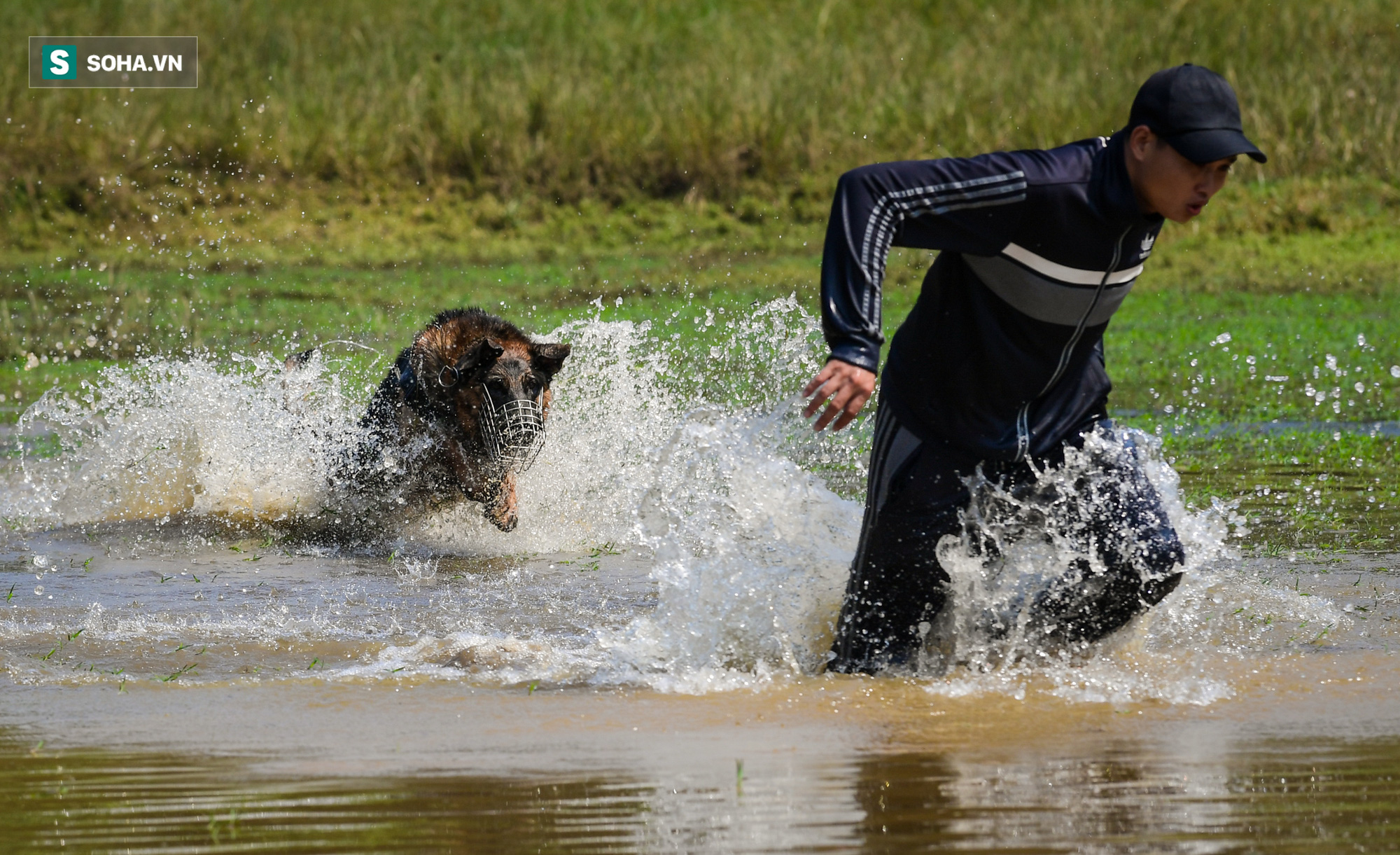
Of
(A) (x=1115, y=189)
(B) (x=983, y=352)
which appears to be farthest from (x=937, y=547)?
(A) (x=1115, y=189)

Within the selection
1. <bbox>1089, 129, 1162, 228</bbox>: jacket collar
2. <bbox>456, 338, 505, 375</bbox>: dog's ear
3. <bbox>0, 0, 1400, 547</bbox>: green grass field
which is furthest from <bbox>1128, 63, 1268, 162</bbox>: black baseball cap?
<bbox>0, 0, 1400, 547</bbox>: green grass field

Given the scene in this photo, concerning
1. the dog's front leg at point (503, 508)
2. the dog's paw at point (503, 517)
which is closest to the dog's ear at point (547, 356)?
the dog's front leg at point (503, 508)

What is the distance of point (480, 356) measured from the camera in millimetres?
7824

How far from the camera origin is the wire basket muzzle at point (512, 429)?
7.79 meters

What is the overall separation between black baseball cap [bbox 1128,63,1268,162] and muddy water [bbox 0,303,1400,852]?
3.31ft

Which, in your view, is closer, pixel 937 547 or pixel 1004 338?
pixel 1004 338

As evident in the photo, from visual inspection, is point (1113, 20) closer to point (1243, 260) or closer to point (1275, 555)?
point (1243, 260)

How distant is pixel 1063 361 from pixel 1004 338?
0.64ft

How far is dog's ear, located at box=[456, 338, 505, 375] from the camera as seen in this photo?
7750 mm

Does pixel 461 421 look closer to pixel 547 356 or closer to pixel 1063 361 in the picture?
pixel 547 356

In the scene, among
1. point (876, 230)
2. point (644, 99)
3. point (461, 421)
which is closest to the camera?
point (876, 230)

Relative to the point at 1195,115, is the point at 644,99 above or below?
above

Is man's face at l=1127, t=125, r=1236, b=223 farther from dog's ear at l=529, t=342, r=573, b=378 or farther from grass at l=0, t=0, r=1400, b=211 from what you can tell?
grass at l=0, t=0, r=1400, b=211

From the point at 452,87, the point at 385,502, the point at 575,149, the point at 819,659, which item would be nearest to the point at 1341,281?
the point at 575,149
